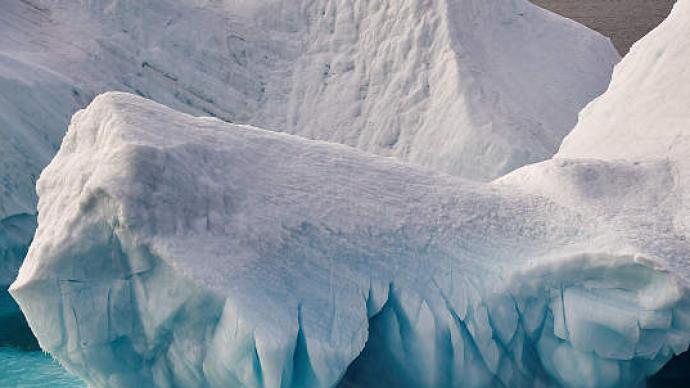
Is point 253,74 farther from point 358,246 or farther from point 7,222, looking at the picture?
point 358,246

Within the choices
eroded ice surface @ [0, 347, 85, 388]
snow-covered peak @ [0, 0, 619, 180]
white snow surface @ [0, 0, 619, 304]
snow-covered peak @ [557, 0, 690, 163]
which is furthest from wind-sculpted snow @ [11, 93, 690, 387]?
snow-covered peak @ [0, 0, 619, 180]

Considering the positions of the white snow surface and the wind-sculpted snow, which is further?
the white snow surface

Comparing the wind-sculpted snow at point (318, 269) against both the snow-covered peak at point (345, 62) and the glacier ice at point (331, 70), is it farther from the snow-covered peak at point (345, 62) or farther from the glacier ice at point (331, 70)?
the snow-covered peak at point (345, 62)

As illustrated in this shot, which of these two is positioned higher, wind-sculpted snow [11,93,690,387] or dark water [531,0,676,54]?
dark water [531,0,676,54]

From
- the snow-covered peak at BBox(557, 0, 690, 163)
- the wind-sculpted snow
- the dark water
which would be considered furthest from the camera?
the dark water

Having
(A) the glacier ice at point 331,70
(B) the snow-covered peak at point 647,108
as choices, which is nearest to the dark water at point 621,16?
(A) the glacier ice at point 331,70

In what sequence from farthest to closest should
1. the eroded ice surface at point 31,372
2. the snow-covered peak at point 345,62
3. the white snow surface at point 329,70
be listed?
the snow-covered peak at point 345,62 → the white snow surface at point 329,70 → the eroded ice surface at point 31,372

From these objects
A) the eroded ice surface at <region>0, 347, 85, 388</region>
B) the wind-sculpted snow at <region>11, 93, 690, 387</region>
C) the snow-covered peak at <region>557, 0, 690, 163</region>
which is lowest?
the eroded ice surface at <region>0, 347, 85, 388</region>

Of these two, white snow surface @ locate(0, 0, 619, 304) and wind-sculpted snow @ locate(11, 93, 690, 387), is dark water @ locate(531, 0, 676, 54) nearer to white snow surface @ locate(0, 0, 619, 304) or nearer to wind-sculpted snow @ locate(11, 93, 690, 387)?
white snow surface @ locate(0, 0, 619, 304)

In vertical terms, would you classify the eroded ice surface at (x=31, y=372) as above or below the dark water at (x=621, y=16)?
below
